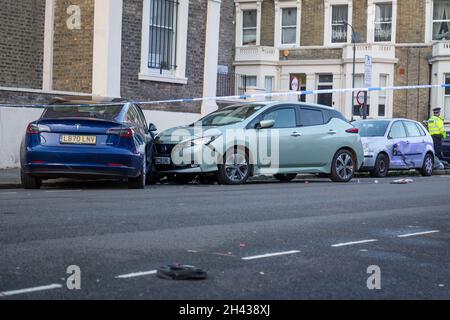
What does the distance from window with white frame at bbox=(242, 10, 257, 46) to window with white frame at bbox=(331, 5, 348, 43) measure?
459 cm

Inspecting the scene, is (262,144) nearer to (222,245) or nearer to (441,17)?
(222,245)

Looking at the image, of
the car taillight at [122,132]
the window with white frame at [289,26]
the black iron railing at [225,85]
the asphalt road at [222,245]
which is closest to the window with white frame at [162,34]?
the black iron railing at [225,85]

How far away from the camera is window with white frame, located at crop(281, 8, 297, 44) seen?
4544cm

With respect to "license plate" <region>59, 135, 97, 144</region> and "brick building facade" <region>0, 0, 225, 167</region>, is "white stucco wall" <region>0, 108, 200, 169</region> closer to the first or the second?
"brick building facade" <region>0, 0, 225, 167</region>

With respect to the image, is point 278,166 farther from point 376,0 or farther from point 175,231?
point 376,0

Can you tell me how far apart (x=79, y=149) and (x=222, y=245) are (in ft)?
20.2

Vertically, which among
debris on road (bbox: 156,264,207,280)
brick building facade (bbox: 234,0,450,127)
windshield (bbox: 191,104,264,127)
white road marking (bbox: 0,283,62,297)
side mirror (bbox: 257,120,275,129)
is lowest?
white road marking (bbox: 0,283,62,297)

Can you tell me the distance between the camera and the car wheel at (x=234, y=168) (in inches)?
614

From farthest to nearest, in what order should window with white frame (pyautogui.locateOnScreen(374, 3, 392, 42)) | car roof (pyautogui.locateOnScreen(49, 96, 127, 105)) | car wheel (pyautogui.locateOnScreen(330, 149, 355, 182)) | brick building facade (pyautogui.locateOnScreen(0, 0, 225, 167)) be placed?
window with white frame (pyautogui.locateOnScreen(374, 3, 392, 42)) < brick building facade (pyautogui.locateOnScreen(0, 0, 225, 167)) < car wheel (pyautogui.locateOnScreen(330, 149, 355, 182)) < car roof (pyautogui.locateOnScreen(49, 96, 127, 105))

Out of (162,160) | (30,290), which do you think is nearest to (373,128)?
(162,160)

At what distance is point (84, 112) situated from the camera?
45.0 ft

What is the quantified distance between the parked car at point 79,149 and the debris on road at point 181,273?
7.29 m

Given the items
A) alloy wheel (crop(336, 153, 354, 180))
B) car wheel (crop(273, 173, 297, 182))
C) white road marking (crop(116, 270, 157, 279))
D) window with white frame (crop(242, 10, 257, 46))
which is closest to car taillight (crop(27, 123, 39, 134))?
car wheel (crop(273, 173, 297, 182))
